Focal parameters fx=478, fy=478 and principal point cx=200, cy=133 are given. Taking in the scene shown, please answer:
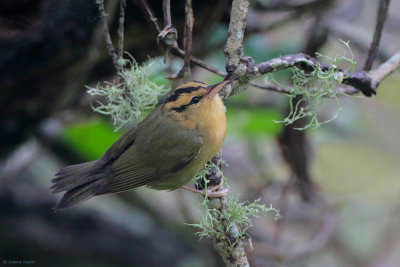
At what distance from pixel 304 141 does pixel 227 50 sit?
5.23 feet

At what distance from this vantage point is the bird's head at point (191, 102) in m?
2.15

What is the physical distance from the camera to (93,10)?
2078 mm

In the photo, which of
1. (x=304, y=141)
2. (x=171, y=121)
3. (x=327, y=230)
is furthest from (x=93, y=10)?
(x=327, y=230)

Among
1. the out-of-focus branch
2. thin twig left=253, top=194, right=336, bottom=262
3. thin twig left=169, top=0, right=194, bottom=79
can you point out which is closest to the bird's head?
thin twig left=169, top=0, right=194, bottom=79

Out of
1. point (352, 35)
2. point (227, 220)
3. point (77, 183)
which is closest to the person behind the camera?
point (227, 220)

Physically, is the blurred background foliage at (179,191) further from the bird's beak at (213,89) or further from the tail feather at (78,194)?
the tail feather at (78,194)

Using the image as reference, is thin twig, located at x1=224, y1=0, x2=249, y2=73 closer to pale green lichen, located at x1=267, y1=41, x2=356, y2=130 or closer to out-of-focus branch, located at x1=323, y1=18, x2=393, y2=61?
pale green lichen, located at x1=267, y1=41, x2=356, y2=130

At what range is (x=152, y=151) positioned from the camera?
230cm

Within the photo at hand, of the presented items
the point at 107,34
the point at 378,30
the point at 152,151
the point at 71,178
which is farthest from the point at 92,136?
the point at 378,30

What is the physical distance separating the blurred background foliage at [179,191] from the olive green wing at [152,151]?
469mm

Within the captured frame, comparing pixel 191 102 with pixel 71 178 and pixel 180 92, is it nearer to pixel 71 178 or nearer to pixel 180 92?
pixel 180 92

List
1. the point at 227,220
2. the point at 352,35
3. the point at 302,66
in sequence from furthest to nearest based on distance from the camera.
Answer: the point at 352,35 → the point at 302,66 → the point at 227,220

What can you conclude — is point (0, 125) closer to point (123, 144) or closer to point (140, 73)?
point (123, 144)

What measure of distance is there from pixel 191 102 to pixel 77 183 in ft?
2.21
